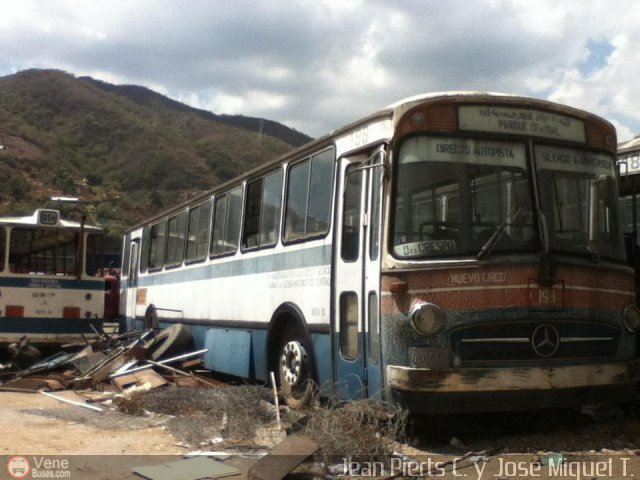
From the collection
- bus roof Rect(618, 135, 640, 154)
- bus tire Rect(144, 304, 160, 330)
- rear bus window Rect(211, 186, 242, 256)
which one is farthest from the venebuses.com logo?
bus tire Rect(144, 304, 160, 330)

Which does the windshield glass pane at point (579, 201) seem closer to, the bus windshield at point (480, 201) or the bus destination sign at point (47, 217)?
the bus windshield at point (480, 201)

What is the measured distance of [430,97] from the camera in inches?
256

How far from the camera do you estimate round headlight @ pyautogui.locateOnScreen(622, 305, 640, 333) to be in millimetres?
6676

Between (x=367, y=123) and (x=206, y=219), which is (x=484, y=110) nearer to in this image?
(x=367, y=123)

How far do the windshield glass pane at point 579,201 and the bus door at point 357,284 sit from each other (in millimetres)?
1443

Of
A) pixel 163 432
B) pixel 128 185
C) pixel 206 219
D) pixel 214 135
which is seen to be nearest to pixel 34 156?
pixel 128 185

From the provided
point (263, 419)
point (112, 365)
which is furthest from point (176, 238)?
point (263, 419)

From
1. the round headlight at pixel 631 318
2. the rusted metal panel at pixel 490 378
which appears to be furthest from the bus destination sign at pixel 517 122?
the rusted metal panel at pixel 490 378

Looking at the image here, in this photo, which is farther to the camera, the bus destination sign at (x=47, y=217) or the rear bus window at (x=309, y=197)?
the bus destination sign at (x=47, y=217)

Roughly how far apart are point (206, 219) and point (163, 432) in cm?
524

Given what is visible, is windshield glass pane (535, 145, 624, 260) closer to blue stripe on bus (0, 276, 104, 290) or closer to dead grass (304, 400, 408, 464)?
dead grass (304, 400, 408, 464)

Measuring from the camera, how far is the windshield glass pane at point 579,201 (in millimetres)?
6496

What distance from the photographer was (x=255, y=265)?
9742 millimetres

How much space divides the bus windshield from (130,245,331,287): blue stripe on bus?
153 cm
